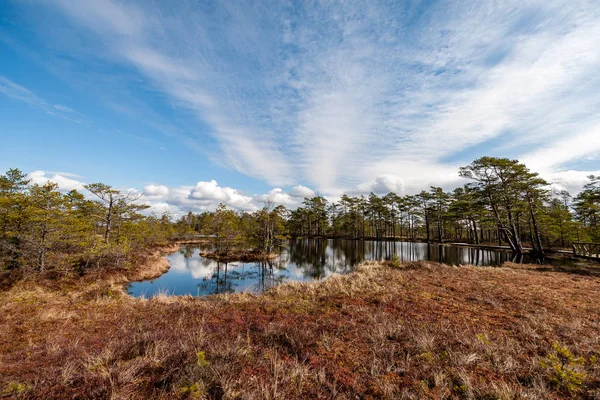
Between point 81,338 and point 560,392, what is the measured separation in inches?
416

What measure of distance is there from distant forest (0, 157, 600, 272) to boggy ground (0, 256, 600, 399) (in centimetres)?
581

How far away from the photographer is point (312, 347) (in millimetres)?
5477

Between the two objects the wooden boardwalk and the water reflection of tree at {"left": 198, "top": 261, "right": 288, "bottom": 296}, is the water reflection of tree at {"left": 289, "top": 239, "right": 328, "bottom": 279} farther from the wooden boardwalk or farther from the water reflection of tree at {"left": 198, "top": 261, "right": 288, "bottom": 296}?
the wooden boardwalk

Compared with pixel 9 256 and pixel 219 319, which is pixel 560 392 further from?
pixel 9 256

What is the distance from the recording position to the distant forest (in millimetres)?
14266

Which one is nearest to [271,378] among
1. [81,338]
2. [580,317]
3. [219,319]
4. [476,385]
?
[476,385]

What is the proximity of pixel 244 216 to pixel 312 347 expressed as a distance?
5447cm

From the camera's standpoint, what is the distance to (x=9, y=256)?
1427 cm

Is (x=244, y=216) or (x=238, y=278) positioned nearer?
(x=238, y=278)

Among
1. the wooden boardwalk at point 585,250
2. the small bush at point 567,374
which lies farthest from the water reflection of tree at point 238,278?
the wooden boardwalk at point 585,250

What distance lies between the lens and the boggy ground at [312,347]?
3814 millimetres

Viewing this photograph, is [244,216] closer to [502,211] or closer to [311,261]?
[311,261]

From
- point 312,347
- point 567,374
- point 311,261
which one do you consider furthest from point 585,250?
point 312,347

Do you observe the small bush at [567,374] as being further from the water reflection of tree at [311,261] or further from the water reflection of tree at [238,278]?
the water reflection of tree at [311,261]
